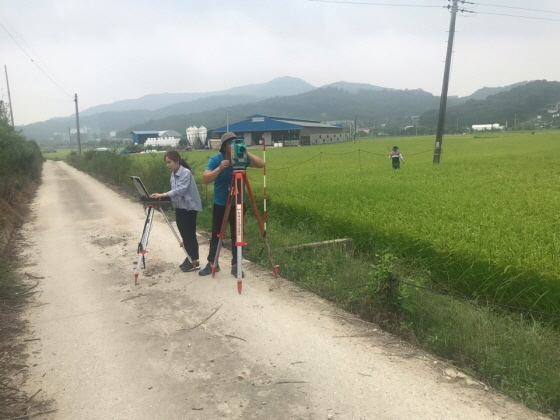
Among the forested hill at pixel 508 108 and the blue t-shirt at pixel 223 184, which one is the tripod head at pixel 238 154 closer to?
the blue t-shirt at pixel 223 184

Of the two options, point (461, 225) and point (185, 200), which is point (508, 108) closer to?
point (461, 225)

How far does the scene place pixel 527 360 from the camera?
3.25m

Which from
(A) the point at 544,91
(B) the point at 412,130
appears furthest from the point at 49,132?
(A) the point at 544,91

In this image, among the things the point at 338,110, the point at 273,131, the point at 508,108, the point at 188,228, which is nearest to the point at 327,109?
the point at 338,110

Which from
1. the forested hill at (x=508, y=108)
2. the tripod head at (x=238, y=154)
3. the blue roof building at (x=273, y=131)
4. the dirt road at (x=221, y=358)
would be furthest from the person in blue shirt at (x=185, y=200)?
the forested hill at (x=508, y=108)

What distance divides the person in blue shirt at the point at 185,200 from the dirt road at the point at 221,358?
0.34m

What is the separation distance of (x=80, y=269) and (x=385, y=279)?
426cm

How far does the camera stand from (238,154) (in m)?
4.78

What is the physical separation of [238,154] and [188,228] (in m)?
1.42

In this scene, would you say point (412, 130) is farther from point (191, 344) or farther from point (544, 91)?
point (191, 344)

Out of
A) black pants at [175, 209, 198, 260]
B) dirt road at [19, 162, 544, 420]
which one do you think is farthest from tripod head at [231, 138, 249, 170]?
dirt road at [19, 162, 544, 420]

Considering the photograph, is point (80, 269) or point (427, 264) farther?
point (80, 269)

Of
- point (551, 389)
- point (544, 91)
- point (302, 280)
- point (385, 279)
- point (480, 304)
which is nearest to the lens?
point (551, 389)

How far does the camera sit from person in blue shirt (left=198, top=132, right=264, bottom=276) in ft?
16.6
